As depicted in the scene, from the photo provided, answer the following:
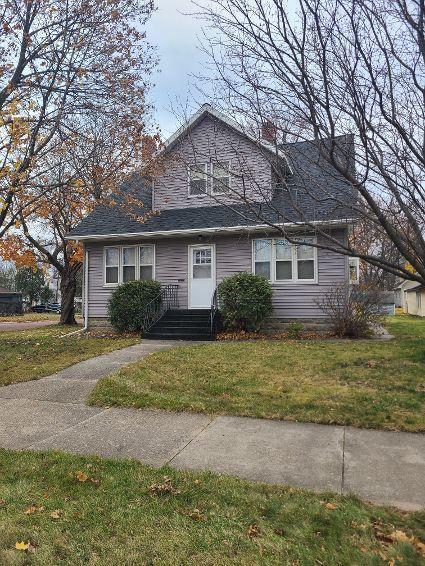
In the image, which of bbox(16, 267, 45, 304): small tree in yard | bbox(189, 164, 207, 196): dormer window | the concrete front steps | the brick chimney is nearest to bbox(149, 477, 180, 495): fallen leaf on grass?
bbox(189, 164, 207, 196): dormer window

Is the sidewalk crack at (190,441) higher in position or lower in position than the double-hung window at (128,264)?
lower

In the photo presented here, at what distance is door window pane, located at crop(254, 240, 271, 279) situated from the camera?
1474 cm

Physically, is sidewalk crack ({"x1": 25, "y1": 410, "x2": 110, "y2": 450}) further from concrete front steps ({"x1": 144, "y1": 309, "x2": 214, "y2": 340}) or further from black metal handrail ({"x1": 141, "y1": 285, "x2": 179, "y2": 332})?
black metal handrail ({"x1": 141, "y1": 285, "x2": 179, "y2": 332})

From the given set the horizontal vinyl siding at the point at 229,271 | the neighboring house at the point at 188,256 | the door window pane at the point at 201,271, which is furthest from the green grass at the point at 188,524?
the door window pane at the point at 201,271

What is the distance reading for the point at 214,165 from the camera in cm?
521

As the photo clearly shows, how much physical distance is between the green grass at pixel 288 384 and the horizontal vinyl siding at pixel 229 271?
11.5ft

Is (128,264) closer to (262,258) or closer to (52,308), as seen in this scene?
(262,258)

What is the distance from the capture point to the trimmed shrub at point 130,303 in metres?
14.8

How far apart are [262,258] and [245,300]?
6.79 feet

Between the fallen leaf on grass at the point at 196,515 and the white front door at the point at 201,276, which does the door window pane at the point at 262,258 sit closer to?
the white front door at the point at 201,276

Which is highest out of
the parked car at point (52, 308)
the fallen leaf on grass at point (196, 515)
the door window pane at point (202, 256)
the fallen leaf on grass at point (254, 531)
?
the door window pane at point (202, 256)

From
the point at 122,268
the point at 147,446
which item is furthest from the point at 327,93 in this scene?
the point at 122,268

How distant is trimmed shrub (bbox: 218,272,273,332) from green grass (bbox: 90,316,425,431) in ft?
8.94

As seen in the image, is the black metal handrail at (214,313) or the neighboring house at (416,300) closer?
the black metal handrail at (214,313)
